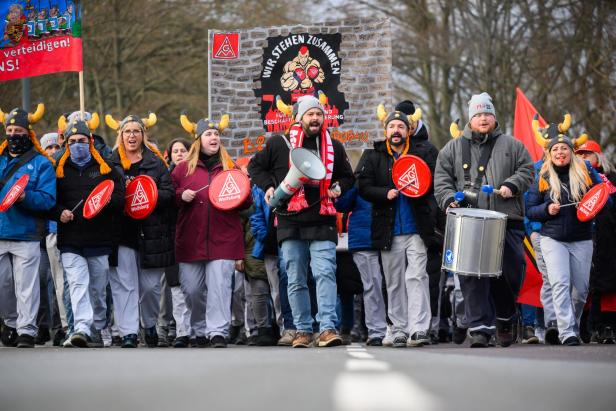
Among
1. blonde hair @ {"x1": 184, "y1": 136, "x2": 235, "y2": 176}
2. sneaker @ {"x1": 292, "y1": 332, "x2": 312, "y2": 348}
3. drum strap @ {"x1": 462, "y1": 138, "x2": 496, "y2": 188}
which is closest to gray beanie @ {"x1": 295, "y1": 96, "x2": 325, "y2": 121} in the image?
A: blonde hair @ {"x1": 184, "y1": 136, "x2": 235, "y2": 176}

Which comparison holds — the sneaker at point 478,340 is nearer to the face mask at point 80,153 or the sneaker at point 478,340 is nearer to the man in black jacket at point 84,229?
the man in black jacket at point 84,229

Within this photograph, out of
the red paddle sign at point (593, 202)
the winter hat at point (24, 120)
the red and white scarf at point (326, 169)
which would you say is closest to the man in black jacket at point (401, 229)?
the red and white scarf at point (326, 169)

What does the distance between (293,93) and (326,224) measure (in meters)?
3.91

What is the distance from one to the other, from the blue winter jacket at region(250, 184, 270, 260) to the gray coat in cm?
215

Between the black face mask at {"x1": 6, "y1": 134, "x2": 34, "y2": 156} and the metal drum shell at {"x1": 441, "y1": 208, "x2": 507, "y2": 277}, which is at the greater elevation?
the black face mask at {"x1": 6, "y1": 134, "x2": 34, "y2": 156}

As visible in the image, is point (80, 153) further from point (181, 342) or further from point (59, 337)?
point (59, 337)

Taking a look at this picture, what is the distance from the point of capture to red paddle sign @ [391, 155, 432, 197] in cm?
1255

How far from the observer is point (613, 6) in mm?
28703

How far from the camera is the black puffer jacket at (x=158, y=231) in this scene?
1286 centimetres

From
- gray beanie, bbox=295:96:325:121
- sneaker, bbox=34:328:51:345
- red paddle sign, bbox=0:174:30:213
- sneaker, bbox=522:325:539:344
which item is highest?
gray beanie, bbox=295:96:325:121

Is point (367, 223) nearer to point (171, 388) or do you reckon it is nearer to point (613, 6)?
point (171, 388)

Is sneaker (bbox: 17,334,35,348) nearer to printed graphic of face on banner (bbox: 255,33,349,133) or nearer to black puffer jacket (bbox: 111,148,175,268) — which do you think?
Answer: black puffer jacket (bbox: 111,148,175,268)

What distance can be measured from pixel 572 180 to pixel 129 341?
4.40 m

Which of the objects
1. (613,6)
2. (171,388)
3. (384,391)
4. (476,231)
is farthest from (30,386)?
(613,6)
